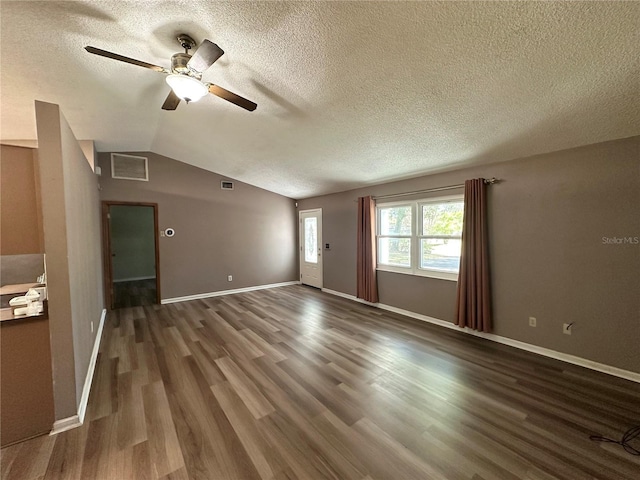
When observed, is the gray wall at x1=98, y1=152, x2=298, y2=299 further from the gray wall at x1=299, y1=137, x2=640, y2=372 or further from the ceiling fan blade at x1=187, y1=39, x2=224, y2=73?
the gray wall at x1=299, y1=137, x2=640, y2=372

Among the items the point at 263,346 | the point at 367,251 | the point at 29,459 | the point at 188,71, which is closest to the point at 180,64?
the point at 188,71

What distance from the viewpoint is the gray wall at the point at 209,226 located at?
4.98 metres

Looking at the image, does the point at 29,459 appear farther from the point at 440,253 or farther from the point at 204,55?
the point at 440,253

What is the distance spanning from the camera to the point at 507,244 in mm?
3146

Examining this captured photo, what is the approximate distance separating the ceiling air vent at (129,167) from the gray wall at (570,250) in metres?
5.61

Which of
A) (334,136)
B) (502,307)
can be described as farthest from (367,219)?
(502,307)

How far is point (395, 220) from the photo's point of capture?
15.1 feet

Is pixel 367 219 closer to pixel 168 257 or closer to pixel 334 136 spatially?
pixel 334 136

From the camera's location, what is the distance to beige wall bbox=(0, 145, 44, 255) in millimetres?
1900

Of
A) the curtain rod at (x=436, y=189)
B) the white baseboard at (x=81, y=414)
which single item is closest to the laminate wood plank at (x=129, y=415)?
the white baseboard at (x=81, y=414)

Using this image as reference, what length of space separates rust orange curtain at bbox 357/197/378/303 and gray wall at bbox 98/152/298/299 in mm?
2551

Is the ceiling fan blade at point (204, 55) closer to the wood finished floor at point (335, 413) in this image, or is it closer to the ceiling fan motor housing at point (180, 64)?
the ceiling fan motor housing at point (180, 64)

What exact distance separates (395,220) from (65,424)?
467cm

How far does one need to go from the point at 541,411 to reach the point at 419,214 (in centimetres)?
282
